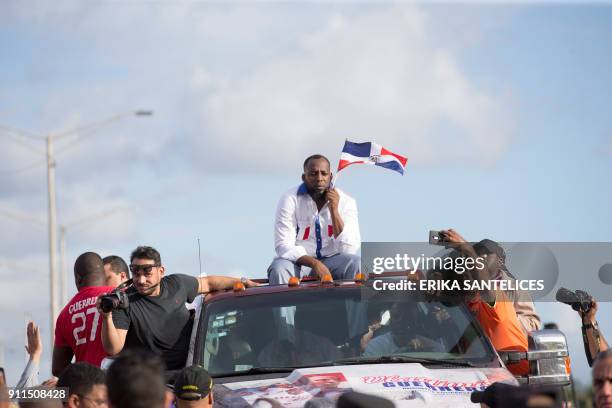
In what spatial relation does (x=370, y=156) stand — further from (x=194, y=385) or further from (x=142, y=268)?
(x=194, y=385)

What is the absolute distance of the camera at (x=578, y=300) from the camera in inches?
319

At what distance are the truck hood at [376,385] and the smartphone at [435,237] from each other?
0.96m

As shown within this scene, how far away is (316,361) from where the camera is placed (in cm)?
800

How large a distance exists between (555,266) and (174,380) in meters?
3.11

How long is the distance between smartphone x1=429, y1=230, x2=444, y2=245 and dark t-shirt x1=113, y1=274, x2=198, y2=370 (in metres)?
1.68

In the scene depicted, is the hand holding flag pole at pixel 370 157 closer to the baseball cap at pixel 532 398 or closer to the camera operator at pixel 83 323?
the camera operator at pixel 83 323

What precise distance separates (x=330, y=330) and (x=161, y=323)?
3.79 ft

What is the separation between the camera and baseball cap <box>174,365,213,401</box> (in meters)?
6.88

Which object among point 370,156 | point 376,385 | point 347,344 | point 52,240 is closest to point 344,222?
point 370,156

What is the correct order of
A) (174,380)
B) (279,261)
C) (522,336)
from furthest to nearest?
(279,261)
(522,336)
(174,380)

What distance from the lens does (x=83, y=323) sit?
8906 millimetres

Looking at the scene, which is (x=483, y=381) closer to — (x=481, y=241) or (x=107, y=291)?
(x=481, y=241)

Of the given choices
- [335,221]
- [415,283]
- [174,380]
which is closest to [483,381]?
[415,283]

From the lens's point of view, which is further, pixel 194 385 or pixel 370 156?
pixel 370 156
